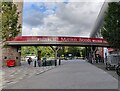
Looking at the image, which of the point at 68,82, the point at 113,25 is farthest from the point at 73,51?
the point at 68,82

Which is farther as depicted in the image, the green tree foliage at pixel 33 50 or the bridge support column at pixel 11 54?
the green tree foliage at pixel 33 50

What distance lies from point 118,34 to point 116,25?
1125 mm

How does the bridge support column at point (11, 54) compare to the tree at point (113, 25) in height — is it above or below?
below

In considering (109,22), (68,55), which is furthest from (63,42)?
(68,55)

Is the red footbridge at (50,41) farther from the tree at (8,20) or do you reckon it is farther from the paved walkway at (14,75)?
the tree at (8,20)

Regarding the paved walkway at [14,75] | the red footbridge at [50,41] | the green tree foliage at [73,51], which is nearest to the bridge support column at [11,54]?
the red footbridge at [50,41]

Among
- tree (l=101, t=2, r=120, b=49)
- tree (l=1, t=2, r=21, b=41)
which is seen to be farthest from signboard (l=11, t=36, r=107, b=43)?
tree (l=1, t=2, r=21, b=41)

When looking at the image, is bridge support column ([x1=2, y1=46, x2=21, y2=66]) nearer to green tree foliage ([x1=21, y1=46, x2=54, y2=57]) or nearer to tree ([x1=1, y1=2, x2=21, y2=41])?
tree ([x1=1, y1=2, x2=21, y2=41])

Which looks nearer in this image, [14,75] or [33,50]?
[14,75]

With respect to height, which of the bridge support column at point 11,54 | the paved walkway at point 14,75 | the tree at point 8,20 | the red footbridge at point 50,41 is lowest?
the paved walkway at point 14,75

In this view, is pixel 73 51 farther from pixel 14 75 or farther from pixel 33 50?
pixel 14 75

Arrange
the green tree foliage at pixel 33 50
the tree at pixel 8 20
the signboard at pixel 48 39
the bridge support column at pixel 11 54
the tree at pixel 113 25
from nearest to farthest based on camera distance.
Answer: the tree at pixel 8 20, the tree at pixel 113 25, the bridge support column at pixel 11 54, the signboard at pixel 48 39, the green tree foliage at pixel 33 50

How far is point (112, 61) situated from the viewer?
1389 inches

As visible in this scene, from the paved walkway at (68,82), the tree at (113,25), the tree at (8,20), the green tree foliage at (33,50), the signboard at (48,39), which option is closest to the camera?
the paved walkway at (68,82)
